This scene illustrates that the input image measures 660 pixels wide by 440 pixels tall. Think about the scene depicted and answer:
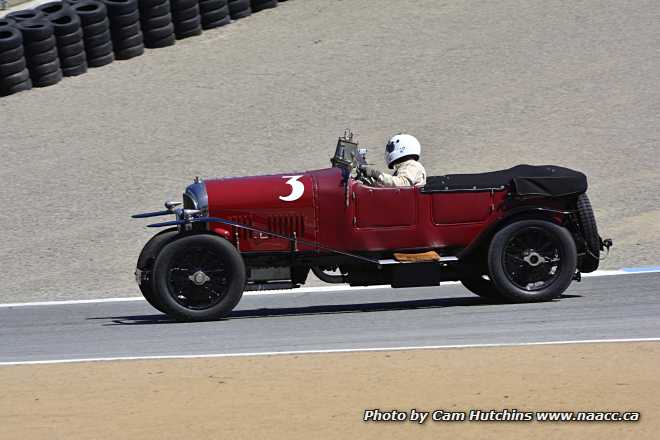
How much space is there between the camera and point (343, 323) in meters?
10.7

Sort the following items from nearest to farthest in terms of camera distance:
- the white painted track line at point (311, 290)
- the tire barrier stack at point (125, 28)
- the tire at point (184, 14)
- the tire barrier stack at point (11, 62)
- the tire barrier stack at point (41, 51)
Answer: the white painted track line at point (311, 290) < the tire barrier stack at point (11, 62) < the tire barrier stack at point (41, 51) < the tire barrier stack at point (125, 28) < the tire at point (184, 14)

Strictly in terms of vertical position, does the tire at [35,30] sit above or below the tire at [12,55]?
above

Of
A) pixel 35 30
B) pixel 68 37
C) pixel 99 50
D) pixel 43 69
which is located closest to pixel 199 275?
pixel 35 30

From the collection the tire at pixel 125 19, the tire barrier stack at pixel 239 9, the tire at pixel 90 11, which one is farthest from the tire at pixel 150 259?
the tire barrier stack at pixel 239 9

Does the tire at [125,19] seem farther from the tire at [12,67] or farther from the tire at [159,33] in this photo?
the tire at [12,67]

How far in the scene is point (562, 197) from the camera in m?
11.2

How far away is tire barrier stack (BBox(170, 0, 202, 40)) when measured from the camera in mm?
23891

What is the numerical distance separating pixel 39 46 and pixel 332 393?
589 inches

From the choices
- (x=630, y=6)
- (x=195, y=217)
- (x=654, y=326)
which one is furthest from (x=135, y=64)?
(x=654, y=326)

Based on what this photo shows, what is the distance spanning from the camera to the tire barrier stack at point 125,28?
72.9ft

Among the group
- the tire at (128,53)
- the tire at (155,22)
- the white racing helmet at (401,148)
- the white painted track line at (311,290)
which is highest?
the tire at (155,22)

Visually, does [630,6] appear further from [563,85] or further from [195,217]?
[195,217]

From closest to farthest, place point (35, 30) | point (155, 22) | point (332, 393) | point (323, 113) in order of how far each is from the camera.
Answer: point (332, 393), point (35, 30), point (323, 113), point (155, 22)

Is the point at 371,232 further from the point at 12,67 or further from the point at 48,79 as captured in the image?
the point at 48,79
